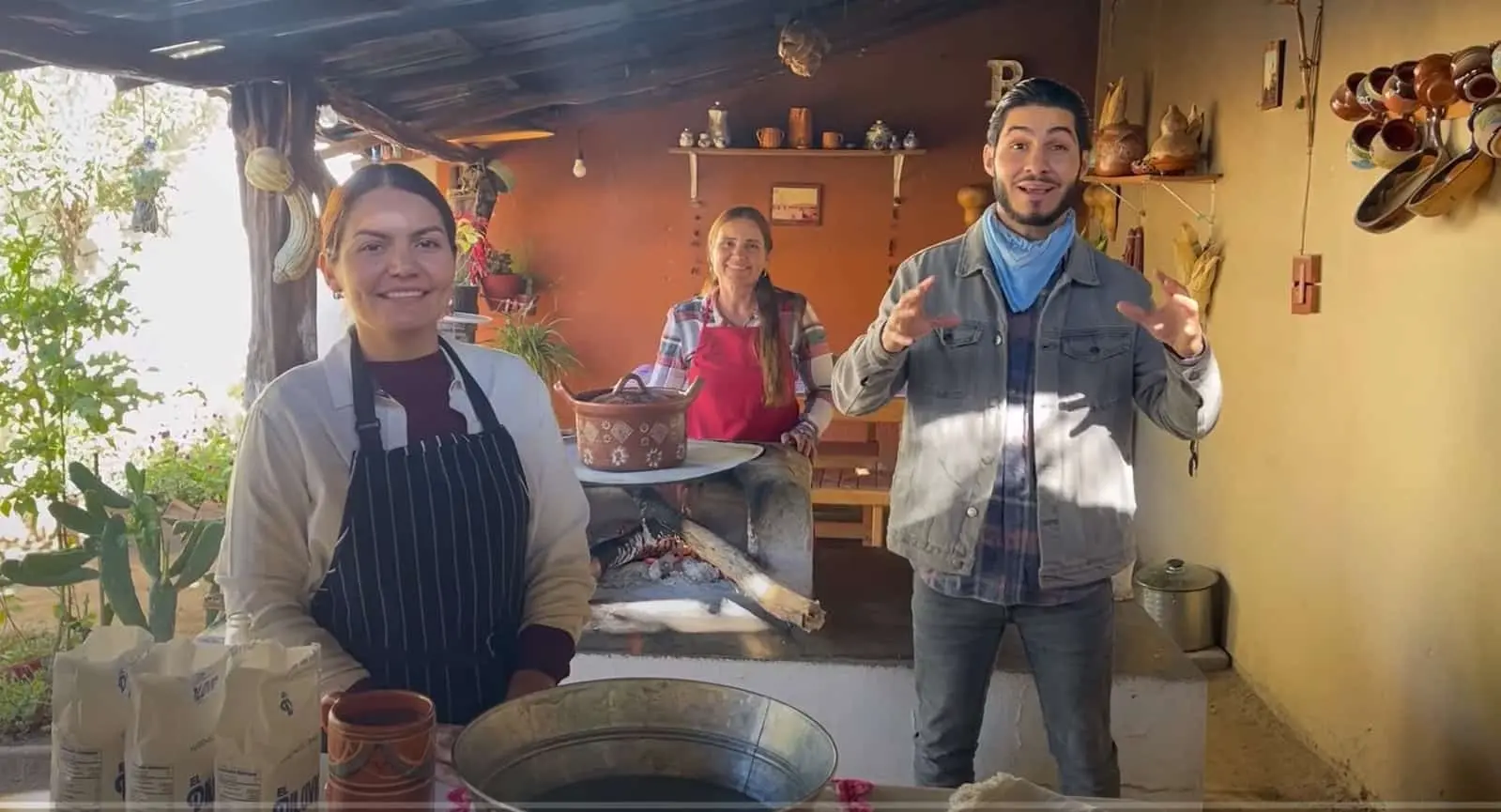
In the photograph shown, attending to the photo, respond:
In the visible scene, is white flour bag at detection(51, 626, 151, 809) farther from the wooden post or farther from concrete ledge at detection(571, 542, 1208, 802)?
the wooden post

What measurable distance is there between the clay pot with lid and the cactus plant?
0.53 m

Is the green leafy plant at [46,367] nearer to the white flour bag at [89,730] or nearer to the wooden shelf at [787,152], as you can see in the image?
the white flour bag at [89,730]

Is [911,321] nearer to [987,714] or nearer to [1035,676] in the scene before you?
[1035,676]

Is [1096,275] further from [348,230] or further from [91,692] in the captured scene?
[91,692]

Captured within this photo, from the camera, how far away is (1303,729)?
2842 millimetres

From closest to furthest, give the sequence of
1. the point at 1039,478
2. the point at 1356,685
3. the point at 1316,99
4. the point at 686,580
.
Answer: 1. the point at 1039,478
2. the point at 686,580
3. the point at 1356,685
4. the point at 1316,99

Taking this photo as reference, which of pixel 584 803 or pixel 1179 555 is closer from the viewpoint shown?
pixel 584 803

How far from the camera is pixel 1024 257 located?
160cm

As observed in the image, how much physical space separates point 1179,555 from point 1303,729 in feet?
3.64

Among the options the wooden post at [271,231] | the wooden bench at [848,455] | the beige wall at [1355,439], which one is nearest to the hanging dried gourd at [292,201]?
the wooden post at [271,231]

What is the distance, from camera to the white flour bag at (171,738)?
934mm

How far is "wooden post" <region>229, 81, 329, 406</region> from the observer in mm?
2221

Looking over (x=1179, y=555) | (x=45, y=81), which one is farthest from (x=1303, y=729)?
(x=45, y=81)

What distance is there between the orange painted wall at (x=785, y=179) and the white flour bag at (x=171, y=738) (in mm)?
4527
